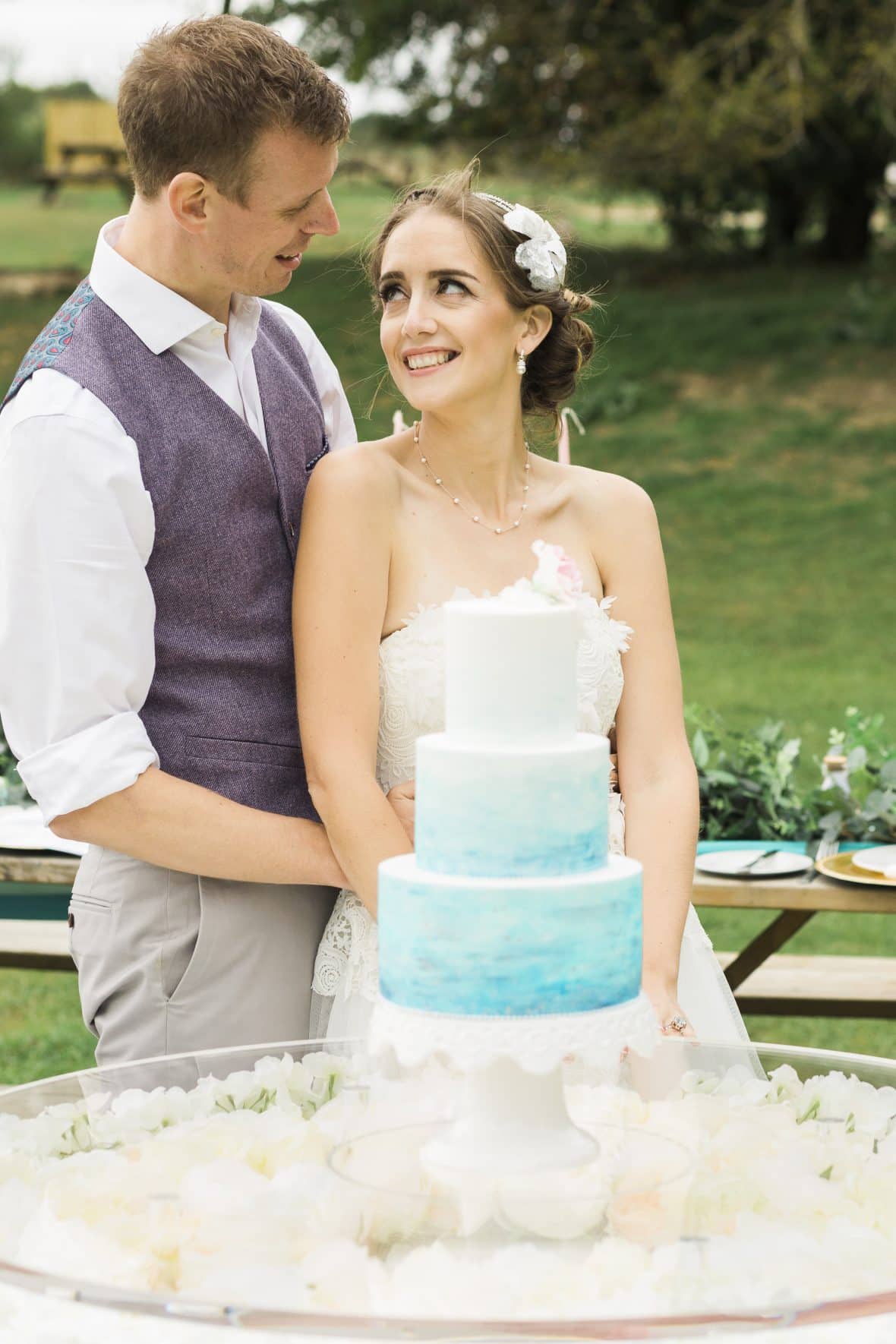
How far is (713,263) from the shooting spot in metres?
19.9

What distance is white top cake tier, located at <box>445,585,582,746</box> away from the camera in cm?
190

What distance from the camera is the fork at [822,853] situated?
4625 millimetres

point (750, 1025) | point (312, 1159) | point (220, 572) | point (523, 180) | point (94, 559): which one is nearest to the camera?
point (312, 1159)

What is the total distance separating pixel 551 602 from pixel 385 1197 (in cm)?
73

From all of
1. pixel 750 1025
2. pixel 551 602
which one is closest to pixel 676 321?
pixel 750 1025

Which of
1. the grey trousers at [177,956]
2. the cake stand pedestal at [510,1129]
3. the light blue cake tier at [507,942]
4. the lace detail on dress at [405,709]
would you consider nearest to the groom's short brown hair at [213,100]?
the lace detail on dress at [405,709]

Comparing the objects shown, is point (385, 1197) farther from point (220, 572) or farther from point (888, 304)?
point (888, 304)

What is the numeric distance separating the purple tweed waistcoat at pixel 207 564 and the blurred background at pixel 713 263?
20.3 feet

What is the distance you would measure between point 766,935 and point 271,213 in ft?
9.19

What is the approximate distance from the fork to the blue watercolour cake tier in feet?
9.12

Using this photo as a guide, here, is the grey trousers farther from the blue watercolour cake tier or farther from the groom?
the blue watercolour cake tier

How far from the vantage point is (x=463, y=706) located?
1.93m

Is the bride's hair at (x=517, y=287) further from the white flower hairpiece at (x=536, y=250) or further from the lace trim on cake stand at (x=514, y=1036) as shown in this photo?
the lace trim on cake stand at (x=514, y=1036)

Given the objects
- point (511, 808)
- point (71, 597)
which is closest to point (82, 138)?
point (71, 597)
